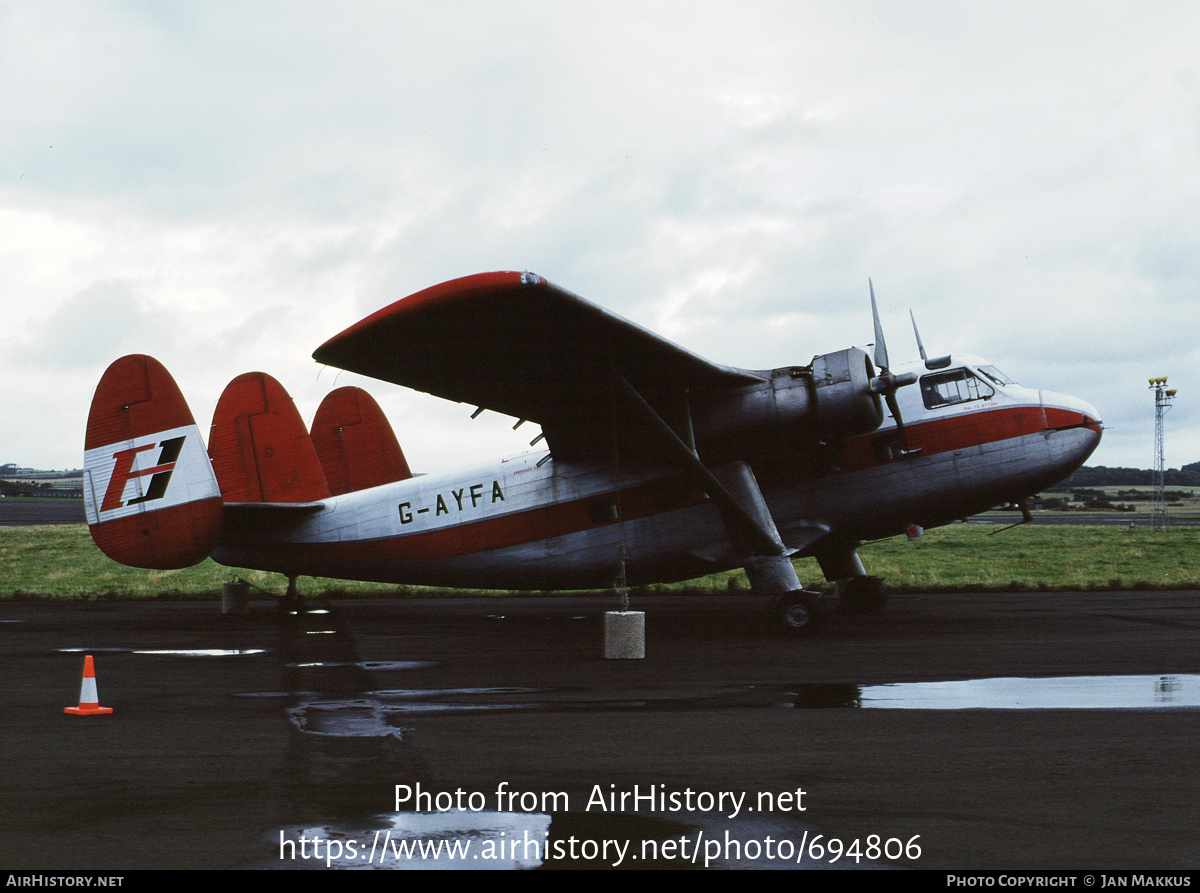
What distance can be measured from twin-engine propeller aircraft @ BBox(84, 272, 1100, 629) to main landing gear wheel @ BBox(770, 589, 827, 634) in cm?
3

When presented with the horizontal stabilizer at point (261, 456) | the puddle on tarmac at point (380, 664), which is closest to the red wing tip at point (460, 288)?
the puddle on tarmac at point (380, 664)

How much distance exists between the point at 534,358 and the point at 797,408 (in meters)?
4.29

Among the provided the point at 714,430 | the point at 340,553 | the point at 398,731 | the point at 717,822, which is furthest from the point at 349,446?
the point at 717,822

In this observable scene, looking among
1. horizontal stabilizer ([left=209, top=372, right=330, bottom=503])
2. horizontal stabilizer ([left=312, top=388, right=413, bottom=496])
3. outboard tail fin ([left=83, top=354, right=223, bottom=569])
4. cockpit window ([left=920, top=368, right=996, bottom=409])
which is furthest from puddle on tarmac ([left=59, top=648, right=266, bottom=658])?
cockpit window ([left=920, top=368, right=996, bottom=409])

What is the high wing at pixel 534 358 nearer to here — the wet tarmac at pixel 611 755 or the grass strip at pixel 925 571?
the wet tarmac at pixel 611 755

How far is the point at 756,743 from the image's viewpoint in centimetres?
773

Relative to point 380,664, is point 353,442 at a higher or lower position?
higher

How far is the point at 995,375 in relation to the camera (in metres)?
17.8

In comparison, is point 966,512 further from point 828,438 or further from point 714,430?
point 714,430

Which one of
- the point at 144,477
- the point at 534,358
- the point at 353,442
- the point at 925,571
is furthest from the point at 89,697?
the point at 925,571

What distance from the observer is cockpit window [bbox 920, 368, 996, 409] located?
689 inches

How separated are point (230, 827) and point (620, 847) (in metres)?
2.16

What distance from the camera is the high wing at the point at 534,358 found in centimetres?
1281

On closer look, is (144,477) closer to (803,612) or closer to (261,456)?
(261,456)
